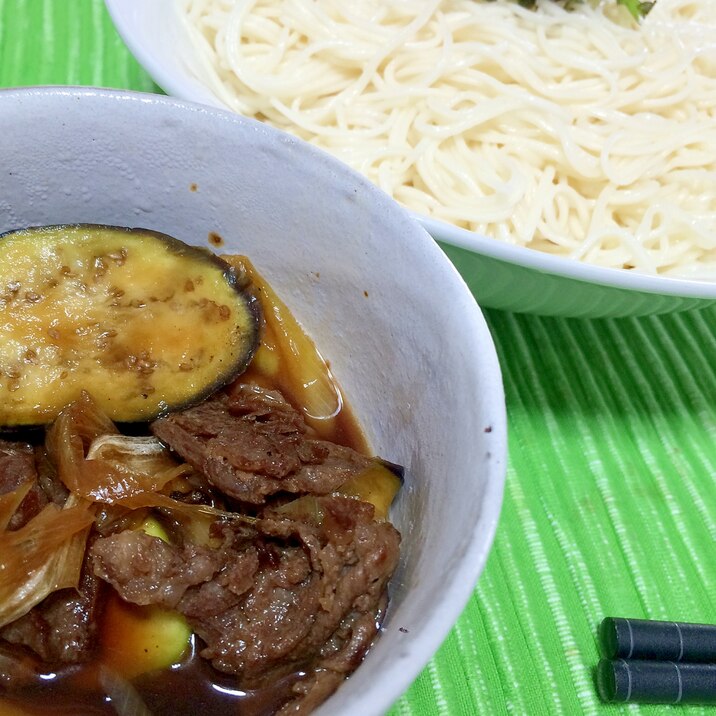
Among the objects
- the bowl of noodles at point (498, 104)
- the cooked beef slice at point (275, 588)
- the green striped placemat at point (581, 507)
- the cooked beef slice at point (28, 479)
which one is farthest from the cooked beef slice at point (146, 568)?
the bowl of noodles at point (498, 104)

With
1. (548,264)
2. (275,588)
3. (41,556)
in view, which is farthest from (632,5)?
(41,556)

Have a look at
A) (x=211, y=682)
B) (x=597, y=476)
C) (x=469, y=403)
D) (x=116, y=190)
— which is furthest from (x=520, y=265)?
(x=211, y=682)

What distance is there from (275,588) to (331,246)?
1.91 feet

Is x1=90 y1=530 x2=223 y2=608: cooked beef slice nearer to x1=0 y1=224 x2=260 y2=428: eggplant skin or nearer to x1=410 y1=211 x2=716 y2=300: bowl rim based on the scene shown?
x1=0 y1=224 x2=260 y2=428: eggplant skin

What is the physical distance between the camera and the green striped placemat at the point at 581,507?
1351 mm

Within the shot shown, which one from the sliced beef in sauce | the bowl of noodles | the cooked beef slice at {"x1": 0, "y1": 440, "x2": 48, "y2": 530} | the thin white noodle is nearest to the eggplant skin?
the cooked beef slice at {"x1": 0, "y1": 440, "x2": 48, "y2": 530}

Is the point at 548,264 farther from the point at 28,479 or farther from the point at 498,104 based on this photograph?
the point at 28,479

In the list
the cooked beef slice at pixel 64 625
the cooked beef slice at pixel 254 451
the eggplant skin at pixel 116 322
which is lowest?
the cooked beef slice at pixel 64 625

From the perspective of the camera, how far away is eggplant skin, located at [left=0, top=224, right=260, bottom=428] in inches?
46.2

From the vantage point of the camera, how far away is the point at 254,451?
3.63ft

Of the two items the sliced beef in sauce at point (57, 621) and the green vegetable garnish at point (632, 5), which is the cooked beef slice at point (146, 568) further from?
the green vegetable garnish at point (632, 5)

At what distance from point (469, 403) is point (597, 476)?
2.88 ft

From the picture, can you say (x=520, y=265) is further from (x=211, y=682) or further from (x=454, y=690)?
(x=211, y=682)

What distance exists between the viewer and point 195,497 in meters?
1.11
